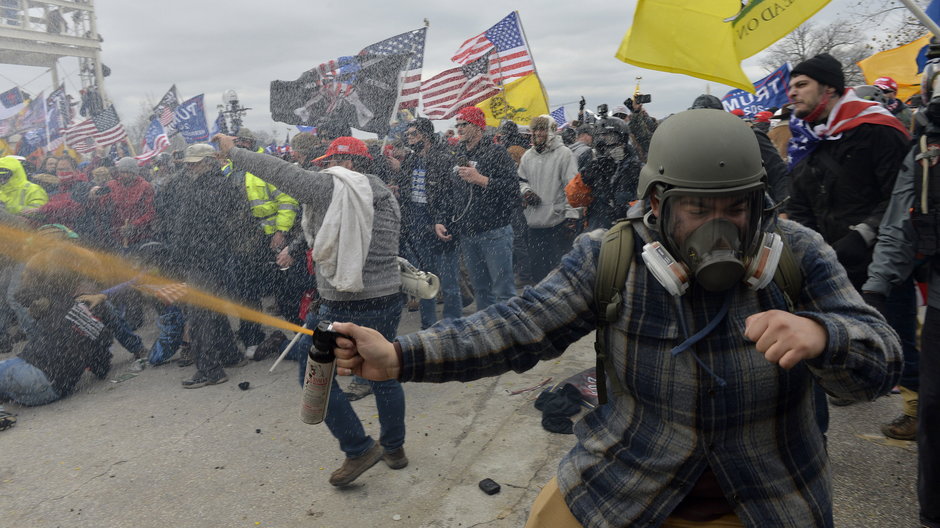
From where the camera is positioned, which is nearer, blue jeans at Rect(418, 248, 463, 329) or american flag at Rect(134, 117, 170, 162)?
blue jeans at Rect(418, 248, 463, 329)

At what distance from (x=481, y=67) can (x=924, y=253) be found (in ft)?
26.6

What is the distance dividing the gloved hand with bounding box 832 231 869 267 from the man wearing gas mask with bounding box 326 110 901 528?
7.59 feet

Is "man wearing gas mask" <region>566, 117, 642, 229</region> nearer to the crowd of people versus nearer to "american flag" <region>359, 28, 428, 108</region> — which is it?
the crowd of people

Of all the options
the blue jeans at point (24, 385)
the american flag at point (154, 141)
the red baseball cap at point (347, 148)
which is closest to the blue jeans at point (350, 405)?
the red baseball cap at point (347, 148)

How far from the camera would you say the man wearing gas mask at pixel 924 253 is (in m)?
2.78

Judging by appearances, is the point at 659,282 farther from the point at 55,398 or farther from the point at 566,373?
the point at 55,398

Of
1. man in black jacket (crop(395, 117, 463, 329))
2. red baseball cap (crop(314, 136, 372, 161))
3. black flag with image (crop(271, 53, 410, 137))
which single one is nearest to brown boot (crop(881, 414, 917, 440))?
red baseball cap (crop(314, 136, 372, 161))

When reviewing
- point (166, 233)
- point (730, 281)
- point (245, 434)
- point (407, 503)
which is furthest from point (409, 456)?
point (166, 233)

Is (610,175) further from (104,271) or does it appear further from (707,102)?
(104,271)

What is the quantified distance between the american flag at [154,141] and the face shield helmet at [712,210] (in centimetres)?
1677

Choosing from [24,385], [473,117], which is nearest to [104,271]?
[24,385]

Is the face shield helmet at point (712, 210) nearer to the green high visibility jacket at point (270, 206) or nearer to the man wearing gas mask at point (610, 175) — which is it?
the man wearing gas mask at point (610, 175)

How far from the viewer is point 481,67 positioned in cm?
1020

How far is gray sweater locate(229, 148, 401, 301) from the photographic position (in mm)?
4055
